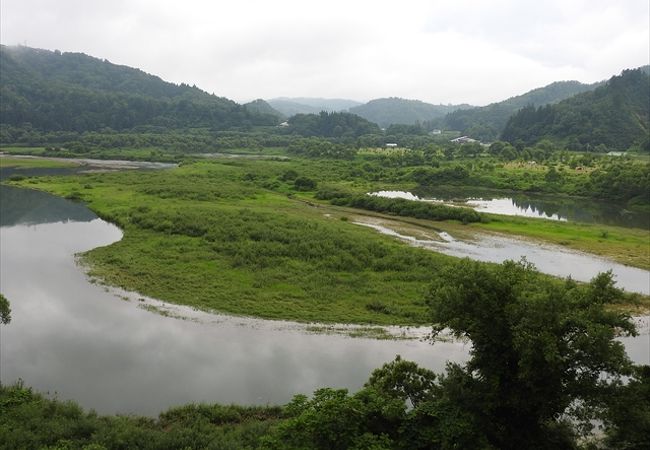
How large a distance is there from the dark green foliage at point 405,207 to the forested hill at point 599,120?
105916mm

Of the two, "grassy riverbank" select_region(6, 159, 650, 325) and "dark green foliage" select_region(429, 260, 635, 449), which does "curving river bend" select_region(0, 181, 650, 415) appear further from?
"dark green foliage" select_region(429, 260, 635, 449)

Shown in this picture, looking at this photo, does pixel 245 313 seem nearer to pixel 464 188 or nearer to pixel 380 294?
pixel 380 294

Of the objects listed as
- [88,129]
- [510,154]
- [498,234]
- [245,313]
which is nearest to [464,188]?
[510,154]

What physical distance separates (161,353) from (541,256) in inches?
1437

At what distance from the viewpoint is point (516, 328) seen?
49.8ft

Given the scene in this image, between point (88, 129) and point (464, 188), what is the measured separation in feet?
519

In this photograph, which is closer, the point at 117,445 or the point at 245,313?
the point at 117,445

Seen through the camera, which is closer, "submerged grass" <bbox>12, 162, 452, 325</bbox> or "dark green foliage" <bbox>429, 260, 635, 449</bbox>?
"dark green foliage" <bbox>429, 260, 635, 449</bbox>

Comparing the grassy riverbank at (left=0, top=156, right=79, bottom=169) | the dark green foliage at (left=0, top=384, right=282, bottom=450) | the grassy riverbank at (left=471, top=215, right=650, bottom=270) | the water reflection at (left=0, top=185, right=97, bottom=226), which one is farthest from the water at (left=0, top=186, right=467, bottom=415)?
the grassy riverbank at (left=0, top=156, right=79, bottom=169)

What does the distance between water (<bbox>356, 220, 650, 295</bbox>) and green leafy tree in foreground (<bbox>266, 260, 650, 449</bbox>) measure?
80.7ft

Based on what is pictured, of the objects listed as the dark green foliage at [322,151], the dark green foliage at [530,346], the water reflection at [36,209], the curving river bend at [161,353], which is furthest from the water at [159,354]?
the dark green foliage at [322,151]

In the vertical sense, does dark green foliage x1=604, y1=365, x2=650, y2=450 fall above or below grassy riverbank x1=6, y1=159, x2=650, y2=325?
above

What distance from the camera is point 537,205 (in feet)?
274

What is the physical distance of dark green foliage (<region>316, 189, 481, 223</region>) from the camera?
63044mm
